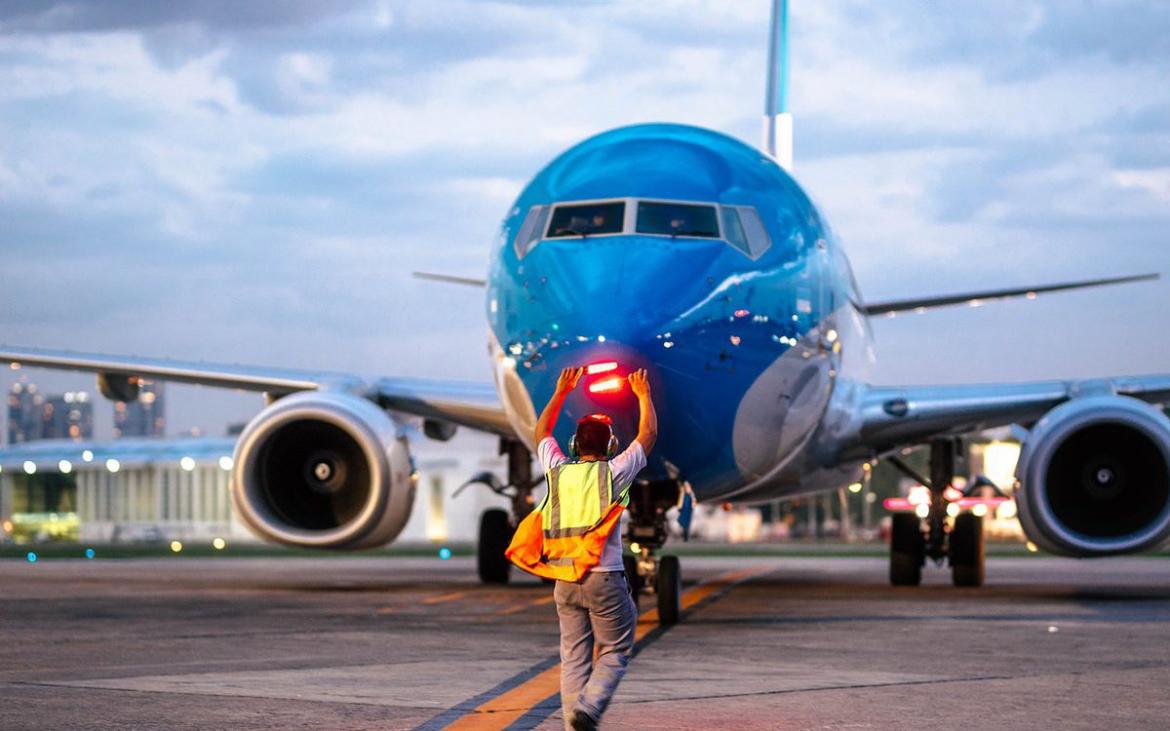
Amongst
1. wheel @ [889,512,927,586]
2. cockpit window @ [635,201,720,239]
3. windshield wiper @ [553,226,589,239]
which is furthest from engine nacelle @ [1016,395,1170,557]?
windshield wiper @ [553,226,589,239]

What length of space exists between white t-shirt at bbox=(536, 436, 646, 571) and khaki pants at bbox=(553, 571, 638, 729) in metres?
0.05

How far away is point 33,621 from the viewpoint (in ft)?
42.4

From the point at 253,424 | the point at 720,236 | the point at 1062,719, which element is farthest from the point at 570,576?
the point at 253,424

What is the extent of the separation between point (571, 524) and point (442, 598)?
987 cm

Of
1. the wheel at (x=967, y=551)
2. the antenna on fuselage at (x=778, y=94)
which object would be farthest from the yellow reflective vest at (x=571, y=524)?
the antenna on fuselage at (x=778, y=94)

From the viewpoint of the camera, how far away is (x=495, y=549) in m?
19.7

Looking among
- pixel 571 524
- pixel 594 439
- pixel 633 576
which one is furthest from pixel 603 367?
pixel 571 524

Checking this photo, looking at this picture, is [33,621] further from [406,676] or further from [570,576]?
[570,576]

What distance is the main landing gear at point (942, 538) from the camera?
19.2 meters

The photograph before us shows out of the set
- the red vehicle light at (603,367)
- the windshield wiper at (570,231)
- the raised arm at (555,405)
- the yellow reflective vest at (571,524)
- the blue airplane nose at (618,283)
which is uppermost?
the windshield wiper at (570,231)

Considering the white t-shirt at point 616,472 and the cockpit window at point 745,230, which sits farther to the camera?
the cockpit window at point 745,230

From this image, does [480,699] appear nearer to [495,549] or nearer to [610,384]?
[610,384]

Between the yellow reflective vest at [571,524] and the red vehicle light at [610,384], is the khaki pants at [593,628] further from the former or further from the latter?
the red vehicle light at [610,384]

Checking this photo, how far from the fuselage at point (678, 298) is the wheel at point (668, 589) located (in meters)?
0.61
